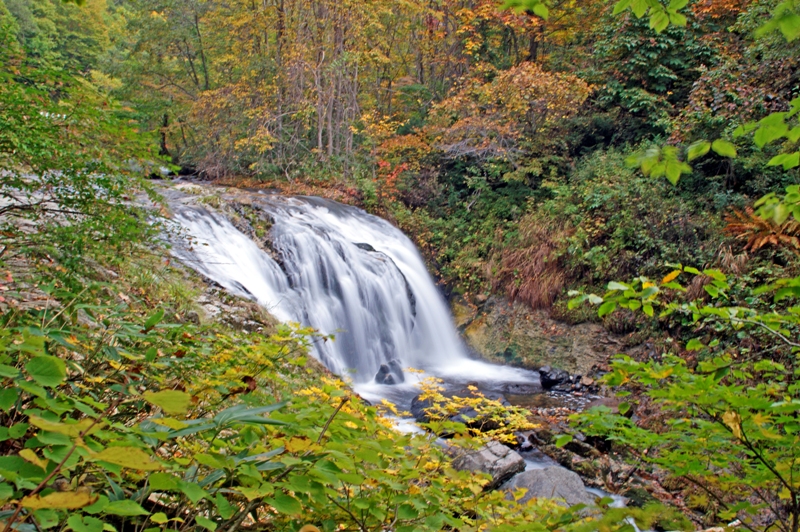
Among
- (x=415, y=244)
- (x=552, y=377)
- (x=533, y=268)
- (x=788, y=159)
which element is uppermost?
(x=788, y=159)

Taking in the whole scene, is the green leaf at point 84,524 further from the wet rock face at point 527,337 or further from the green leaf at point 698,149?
the wet rock face at point 527,337

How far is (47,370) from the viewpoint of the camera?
1.13 metres

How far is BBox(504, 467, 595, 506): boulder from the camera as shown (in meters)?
4.74

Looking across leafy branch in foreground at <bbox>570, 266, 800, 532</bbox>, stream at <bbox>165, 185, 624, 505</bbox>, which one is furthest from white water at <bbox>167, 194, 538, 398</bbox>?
leafy branch in foreground at <bbox>570, 266, 800, 532</bbox>

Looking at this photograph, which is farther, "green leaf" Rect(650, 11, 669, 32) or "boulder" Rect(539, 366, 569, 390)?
"boulder" Rect(539, 366, 569, 390)

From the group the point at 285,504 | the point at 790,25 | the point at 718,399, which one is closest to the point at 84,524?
the point at 285,504

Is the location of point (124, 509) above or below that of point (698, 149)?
below

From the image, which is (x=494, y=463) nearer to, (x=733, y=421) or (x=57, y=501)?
(x=733, y=421)

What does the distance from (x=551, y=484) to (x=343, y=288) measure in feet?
18.9

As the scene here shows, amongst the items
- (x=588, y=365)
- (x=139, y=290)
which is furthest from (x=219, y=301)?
(x=588, y=365)

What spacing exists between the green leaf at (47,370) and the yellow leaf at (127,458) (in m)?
0.21

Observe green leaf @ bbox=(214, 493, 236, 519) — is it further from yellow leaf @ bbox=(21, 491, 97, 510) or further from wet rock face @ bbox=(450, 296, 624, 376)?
wet rock face @ bbox=(450, 296, 624, 376)

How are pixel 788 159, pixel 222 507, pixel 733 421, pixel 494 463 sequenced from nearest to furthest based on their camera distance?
pixel 222 507 → pixel 788 159 → pixel 733 421 → pixel 494 463

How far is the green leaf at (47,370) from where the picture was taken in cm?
110
